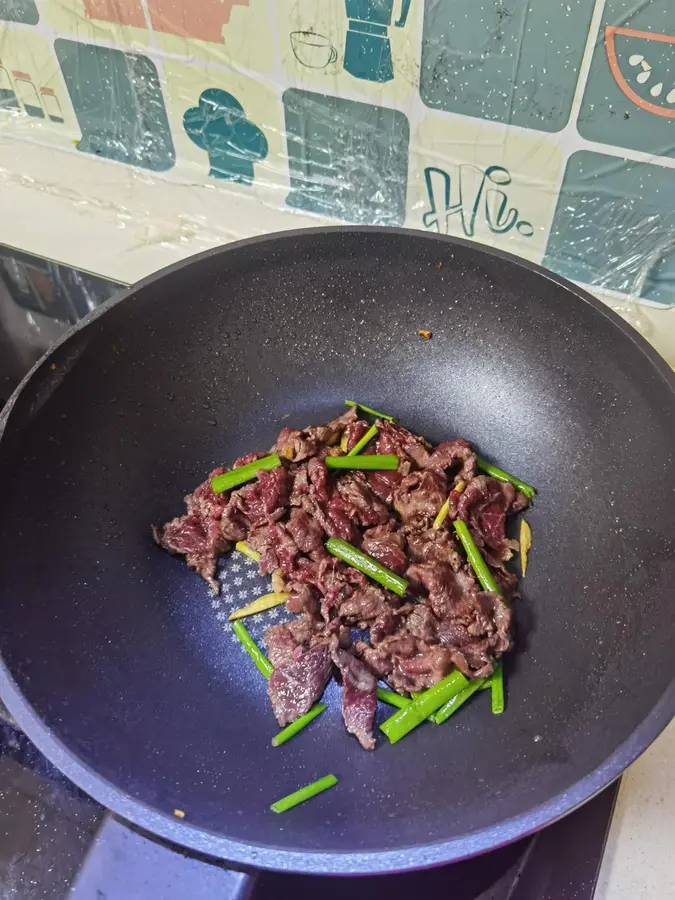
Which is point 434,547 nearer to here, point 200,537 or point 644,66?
point 200,537

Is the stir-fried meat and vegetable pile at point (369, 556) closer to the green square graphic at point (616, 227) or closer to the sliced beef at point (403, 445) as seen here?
the sliced beef at point (403, 445)

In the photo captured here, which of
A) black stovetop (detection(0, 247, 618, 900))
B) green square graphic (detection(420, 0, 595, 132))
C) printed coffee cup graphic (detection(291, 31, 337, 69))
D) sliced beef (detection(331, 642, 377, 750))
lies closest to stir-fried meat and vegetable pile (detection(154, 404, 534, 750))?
sliced beef (detection(331, 642, 377, 750))

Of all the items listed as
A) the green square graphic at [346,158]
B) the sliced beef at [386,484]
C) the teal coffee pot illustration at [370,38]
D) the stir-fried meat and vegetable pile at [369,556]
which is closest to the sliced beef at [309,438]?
the stir-fried meat and vegetable pile at [369,556]

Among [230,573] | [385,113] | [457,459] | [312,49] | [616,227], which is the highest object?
[312,49]

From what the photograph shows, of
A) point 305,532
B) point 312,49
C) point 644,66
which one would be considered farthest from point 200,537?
point 644,66

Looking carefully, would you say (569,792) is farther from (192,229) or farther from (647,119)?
(192,229)

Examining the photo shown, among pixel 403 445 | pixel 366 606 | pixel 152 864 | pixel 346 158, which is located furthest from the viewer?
pixel 346 158
